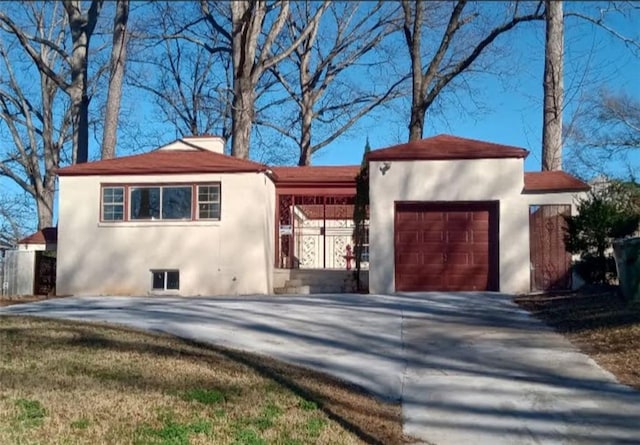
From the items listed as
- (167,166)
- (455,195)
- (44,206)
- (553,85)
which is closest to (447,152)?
(455,195)

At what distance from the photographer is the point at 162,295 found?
18.9 metres

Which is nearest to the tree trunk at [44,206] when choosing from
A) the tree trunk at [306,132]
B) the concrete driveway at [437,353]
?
the tree trunk at [306,132]

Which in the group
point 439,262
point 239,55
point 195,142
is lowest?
point 439,262

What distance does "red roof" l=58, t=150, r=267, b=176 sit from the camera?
19234 mm

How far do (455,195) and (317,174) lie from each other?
223 inches

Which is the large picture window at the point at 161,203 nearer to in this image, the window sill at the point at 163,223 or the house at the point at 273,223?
the house at the point at 273,223

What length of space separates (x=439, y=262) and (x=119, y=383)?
11.9m

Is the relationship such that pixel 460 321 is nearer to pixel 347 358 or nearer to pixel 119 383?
pixel 347 358

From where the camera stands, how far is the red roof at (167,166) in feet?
63.1

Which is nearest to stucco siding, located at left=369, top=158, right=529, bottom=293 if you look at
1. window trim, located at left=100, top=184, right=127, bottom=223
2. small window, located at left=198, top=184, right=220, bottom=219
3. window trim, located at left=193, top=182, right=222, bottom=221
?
window trim, located at left=193, top=182, right=222, bottom=221

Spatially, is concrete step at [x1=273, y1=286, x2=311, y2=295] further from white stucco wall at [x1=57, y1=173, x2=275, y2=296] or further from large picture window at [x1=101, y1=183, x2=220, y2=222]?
large picture window at [x1=101, y1=183, x2=220, y2=222]

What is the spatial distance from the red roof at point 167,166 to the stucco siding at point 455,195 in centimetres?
355

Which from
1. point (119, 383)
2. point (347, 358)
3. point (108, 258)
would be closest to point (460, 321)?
point (347, 358)

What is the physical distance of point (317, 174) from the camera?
22406 millimetres
